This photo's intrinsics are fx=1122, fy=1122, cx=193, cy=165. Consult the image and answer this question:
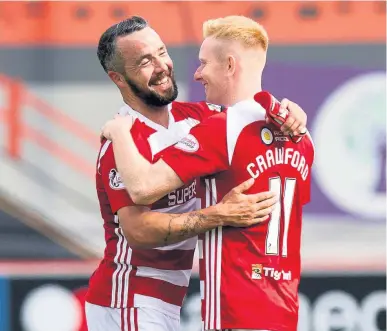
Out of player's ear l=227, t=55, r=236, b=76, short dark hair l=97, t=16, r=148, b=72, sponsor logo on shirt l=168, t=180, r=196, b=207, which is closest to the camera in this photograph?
player's ear l=227, t=55, r=236, b=76

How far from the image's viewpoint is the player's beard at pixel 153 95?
433cm

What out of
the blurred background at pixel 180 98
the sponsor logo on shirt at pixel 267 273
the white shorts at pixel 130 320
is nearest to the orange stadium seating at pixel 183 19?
the blurred background at pixel 180 98

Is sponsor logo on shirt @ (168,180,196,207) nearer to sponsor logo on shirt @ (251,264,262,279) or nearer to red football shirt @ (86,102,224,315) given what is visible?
red football shirt @ (86,102,224,315)

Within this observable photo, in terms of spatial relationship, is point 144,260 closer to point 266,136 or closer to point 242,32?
point 266,136

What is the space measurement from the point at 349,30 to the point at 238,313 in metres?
3.75

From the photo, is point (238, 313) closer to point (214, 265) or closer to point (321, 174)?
point (214, 265)

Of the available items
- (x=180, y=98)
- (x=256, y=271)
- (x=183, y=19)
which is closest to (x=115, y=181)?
(x=256, y=271)

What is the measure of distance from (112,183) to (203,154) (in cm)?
46

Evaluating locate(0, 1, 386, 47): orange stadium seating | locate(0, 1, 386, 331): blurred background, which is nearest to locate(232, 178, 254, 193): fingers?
locate(0, 1, 386, 331): blurred background

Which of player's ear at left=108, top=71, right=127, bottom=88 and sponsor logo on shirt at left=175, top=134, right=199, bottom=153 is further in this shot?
player's ear at left=108, top=71, right=127, bottom=88

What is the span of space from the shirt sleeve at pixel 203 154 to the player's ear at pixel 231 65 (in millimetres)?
218

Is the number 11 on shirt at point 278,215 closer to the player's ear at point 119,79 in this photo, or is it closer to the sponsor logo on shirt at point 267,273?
the sponsor logo on shirt at point 267,273

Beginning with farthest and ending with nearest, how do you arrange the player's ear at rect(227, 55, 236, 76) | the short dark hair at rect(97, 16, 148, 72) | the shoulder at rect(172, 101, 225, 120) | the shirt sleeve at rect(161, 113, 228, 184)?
the shoulder at rect(172, 101, 225, 120) → the short dark hair at rect(97, 16, 148, 72) → the player's ear at rect(227, 55, 236, 76) → the shirt sleeve at rect(161, 113, 228, 184)

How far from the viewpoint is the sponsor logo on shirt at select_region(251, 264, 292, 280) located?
390cm
